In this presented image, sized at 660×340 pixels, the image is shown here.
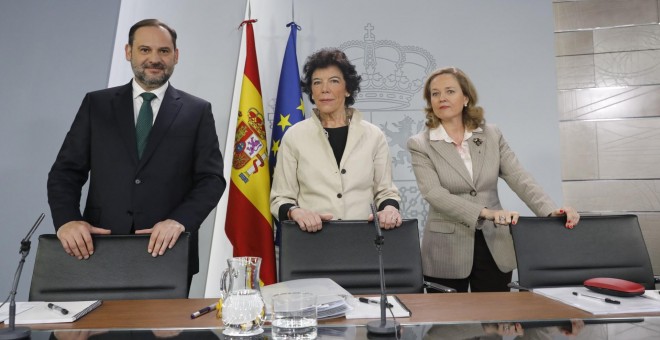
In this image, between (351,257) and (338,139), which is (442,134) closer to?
(338,139)

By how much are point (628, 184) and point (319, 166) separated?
2.49 metres

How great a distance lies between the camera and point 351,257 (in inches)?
74.1

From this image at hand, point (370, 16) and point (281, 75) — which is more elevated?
point (370, 16)

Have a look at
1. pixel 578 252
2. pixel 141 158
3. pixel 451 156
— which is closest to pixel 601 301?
pixel 578 252

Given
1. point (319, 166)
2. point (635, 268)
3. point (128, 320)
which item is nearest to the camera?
point (128, 320)

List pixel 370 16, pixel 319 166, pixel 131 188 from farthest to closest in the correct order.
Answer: pixel 370 16 < pixel 319 166 < pixel 131 188

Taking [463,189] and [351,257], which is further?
[463,189]

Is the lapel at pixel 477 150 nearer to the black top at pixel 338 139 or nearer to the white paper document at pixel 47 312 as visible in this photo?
the black top at pixel 338 139

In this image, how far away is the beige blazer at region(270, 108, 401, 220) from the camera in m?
2.40

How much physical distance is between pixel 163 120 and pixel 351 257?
1098 mm

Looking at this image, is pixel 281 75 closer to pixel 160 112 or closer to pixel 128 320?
pixel 160 112

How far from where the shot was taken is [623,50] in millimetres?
3666

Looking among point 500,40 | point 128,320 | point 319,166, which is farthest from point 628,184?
point 128,320

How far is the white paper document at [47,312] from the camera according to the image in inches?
51.6
